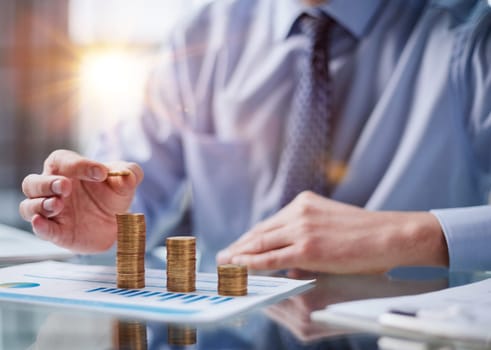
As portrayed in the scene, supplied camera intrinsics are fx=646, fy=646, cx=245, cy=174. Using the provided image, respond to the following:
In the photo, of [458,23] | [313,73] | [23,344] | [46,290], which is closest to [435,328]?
[23,344]

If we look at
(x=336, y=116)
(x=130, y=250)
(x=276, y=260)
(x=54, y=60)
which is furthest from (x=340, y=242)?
(x=54, y=60)

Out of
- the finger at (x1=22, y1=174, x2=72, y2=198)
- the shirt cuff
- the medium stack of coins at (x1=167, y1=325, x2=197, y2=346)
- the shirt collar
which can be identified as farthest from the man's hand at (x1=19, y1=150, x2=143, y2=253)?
the shirt collar

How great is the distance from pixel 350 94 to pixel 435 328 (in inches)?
40.6

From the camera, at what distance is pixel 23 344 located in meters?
0.62

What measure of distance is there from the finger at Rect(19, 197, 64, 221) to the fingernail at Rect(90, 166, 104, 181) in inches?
2.8

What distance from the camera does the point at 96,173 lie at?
0.98 meters

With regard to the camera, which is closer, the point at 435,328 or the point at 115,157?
the point at 435,328

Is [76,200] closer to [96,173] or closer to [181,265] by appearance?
[96,173]

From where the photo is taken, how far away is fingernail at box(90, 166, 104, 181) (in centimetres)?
97

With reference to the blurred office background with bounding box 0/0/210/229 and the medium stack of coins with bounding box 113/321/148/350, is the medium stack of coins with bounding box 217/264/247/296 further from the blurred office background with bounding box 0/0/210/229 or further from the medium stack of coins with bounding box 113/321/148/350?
the blurred office background with bounding box 0/0/210/229

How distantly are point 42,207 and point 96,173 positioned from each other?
111 millimetres

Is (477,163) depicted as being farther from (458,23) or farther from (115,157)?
(115,157)

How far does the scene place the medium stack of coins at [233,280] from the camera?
0.78 m

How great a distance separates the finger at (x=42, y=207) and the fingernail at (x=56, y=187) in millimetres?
22
